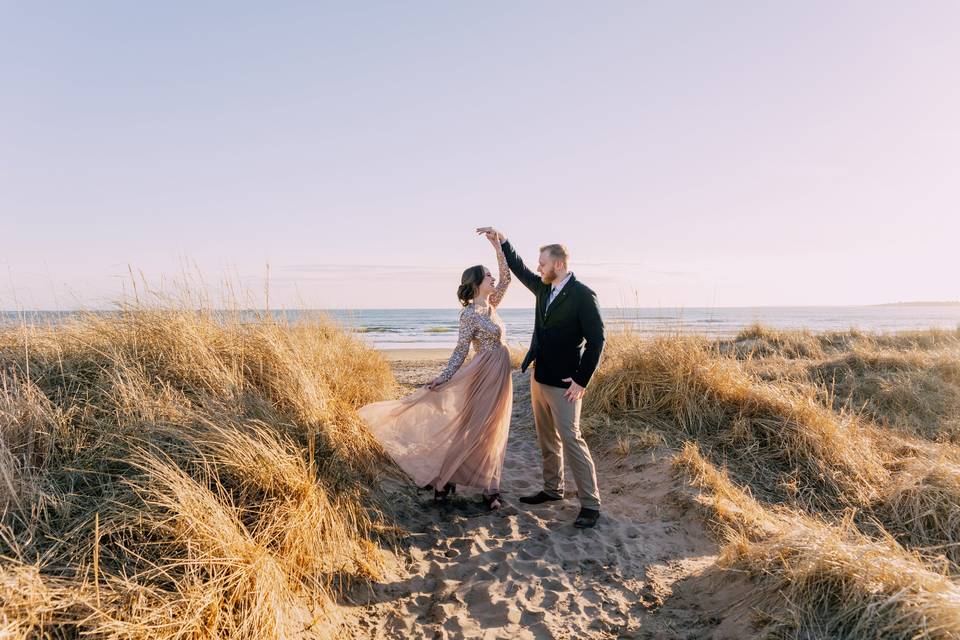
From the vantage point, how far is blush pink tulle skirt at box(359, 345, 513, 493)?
4.48 metres

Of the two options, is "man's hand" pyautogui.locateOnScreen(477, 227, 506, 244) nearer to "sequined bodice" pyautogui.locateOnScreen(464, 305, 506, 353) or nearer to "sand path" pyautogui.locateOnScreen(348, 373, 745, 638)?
"sequined bodice" pyautogui.locateOnScreen(464, 305, 506, 353)

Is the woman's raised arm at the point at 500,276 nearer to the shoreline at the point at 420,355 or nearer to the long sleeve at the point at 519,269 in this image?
the long sleeve at the point at 519,269

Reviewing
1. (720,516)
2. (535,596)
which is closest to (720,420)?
(720,516)

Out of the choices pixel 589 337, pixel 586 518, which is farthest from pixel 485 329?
pixel 586 518

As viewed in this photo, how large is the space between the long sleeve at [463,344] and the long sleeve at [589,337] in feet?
3.19

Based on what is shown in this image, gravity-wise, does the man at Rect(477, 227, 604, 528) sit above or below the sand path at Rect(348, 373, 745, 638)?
above

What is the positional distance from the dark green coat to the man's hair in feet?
0.56

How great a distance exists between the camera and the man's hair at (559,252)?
172 inches

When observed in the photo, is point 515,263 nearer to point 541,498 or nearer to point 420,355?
point 541,498

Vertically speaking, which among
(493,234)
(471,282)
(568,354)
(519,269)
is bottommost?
(568,354)

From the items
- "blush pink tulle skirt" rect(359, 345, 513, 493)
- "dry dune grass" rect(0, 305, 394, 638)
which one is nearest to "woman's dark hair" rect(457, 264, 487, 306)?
"blush pink tulle skirt" rect(359, 345, 513, 493)

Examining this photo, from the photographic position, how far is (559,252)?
14.3ft

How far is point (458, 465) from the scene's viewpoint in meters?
4.47

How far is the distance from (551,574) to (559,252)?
99.7 inches
